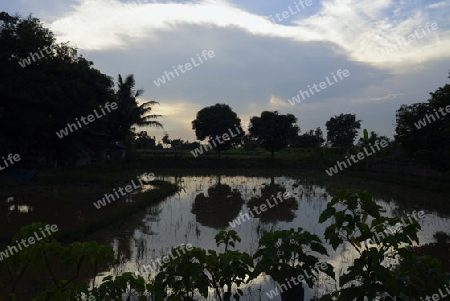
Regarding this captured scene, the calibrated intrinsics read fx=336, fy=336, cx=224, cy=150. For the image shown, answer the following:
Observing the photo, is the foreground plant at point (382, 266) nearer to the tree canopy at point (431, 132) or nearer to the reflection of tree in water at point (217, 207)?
the reflection of tree in water at point (217, 207)

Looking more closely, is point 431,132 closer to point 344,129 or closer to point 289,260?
point 289,260

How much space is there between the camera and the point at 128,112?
101 feet

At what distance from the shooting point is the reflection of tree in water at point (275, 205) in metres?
12.2

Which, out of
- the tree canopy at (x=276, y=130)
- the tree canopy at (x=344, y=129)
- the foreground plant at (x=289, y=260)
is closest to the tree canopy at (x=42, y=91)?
the tree canopy at (x=276, y=130)

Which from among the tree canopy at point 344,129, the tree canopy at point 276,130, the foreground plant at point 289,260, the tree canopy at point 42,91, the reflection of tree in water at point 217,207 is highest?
the tree canopy at point 42,91

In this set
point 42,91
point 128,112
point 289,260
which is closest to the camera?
point 289,260

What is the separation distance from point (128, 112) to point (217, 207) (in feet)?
64.4

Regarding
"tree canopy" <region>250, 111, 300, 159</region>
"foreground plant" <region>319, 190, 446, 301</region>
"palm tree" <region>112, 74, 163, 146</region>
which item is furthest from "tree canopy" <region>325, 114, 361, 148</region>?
"foreground plant" <region>319, 190, 446, 301</region>

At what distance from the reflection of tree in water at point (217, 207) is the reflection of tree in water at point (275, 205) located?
0.78m

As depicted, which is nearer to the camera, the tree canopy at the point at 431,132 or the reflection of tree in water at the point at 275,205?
the reflection of tree in water at the point at 275,205

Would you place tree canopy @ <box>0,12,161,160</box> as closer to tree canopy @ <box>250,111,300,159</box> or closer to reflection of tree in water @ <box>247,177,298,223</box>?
reflection of tree in water @ <box>247,177,298,223</box>

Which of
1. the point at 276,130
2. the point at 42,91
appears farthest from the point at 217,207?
the point at 276,130

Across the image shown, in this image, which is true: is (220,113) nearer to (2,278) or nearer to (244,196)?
(244,196)

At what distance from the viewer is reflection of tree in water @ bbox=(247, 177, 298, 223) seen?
1223 cm
